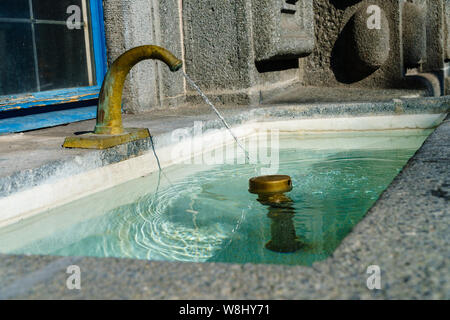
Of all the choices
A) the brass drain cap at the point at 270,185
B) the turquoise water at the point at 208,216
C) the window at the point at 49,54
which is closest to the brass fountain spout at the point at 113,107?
the turquoise water at the point at 208,216

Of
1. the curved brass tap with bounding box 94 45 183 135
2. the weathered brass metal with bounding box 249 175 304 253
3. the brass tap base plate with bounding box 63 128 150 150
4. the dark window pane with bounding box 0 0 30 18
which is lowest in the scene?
the weathered brass metal with bounding box 249 175 304 253

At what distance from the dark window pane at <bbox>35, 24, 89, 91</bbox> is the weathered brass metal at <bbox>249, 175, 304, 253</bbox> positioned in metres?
1.86

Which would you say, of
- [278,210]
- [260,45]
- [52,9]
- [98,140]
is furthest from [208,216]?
[260,45]

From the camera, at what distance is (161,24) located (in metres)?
3.89

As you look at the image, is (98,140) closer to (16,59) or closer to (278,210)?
(278,210)

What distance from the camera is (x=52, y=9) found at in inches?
127

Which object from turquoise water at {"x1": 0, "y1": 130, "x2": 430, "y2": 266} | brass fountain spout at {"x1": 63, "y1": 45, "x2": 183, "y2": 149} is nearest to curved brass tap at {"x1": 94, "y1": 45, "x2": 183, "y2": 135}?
brass fountain spout at {"x1": 63, "y1": 45, "x2": 183, "y2": 149}

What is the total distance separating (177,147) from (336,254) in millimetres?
A: 1758

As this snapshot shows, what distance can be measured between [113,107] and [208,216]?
2.52 ft

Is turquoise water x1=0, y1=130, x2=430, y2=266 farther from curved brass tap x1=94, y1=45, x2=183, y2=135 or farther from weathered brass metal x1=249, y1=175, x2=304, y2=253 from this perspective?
curved brass tap x1=94, y1=45, x2=183, y2=135

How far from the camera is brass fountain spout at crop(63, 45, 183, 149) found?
6.70 ft

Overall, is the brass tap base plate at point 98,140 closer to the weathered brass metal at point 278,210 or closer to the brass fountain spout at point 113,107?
the brass fountain spout at point 113,107
